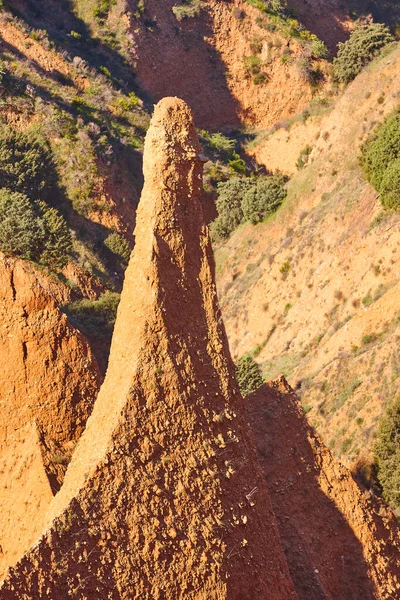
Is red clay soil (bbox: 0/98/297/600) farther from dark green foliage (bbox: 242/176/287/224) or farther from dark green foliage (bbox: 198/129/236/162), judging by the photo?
dark green foliage (bbox: 198/129/236/162)

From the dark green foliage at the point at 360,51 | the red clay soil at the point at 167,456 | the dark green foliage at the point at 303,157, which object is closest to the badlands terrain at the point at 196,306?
the red clay soil at the point at 167,456

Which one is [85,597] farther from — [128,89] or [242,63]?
[242,63]

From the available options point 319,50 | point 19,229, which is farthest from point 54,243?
point 319,50

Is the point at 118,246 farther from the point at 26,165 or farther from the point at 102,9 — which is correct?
the point at 102,9

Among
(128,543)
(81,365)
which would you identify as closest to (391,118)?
(81,365)

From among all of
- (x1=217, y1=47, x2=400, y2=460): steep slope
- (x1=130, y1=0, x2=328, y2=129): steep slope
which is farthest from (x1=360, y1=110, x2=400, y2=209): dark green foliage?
(x1=130, y1=0, x2=328, y2=129): steep slope

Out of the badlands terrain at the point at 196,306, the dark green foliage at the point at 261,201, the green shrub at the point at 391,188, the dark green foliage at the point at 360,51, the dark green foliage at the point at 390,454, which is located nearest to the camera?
the badlands terrain at the point at 196,306

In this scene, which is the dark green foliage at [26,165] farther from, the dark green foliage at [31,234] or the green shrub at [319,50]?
the green shrub at [319,50]
